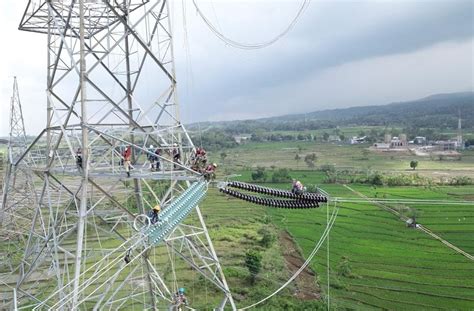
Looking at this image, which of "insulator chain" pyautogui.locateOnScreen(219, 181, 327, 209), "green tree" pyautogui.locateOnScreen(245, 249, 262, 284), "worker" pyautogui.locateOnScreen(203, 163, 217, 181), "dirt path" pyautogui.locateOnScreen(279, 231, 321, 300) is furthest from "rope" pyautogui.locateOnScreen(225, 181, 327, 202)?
"green tree" pyautogui.locateOnScreen(245, 249, 262, 284)

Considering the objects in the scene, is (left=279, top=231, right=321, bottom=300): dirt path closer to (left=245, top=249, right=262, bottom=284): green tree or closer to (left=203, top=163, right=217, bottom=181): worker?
(left=245, top=249, right=262, bottom=284): green tree

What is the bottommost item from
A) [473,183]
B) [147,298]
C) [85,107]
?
[473,183]

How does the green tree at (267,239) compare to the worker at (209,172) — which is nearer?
the worker at (209,172)

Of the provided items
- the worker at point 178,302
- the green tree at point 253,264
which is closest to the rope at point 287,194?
the worker at point 178,302

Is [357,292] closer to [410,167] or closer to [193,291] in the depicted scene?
[193,291]

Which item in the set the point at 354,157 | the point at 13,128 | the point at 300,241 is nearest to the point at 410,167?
the point at 354,157

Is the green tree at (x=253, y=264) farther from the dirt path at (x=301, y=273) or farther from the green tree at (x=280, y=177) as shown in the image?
the green tree at (x=280, y=177)

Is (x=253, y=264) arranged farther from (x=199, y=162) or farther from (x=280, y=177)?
(x=280, y=177)

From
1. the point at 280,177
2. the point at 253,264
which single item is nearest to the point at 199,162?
the point at 253,264

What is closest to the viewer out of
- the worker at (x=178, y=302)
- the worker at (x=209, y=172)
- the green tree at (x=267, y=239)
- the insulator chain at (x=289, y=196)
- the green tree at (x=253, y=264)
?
the worker at (x=178, y=302)
